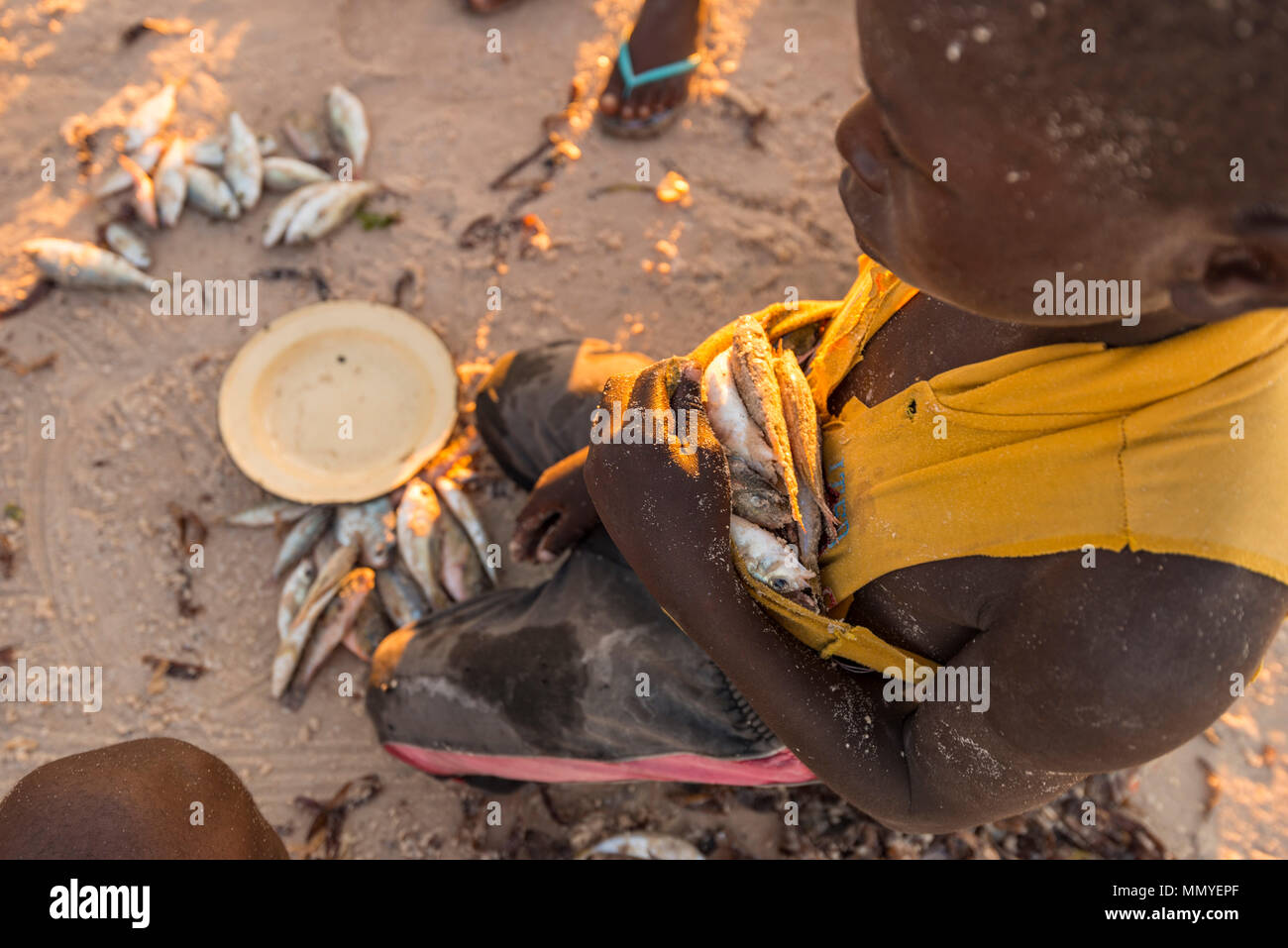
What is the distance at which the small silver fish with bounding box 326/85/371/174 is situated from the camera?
11.0 ft

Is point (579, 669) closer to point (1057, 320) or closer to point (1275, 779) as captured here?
point (1057, 320)

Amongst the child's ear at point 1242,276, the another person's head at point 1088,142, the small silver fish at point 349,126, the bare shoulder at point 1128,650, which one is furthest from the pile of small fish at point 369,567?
the child's ear at point 1242,276

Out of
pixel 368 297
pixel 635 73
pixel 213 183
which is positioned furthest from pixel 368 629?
pixel 635 73

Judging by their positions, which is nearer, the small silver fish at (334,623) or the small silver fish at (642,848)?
the small silver fish at (642,848)

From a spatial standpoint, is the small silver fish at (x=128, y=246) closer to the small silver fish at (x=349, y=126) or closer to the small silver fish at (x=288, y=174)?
the small silver fish at (x=288, y=174)

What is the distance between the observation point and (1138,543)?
1.10 meters

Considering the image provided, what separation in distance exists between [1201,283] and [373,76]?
3.43m

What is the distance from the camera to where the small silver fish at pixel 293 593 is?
2.76m

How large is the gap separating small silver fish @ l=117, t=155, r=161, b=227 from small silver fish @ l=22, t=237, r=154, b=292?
203 mm

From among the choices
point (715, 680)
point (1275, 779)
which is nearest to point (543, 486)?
point (715, 680)

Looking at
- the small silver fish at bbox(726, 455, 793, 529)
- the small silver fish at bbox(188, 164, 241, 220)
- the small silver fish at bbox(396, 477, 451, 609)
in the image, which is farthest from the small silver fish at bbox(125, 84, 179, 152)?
the small silver fish at bbox(726, 455, 793, 529)

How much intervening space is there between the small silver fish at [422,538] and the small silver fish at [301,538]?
0.27 m

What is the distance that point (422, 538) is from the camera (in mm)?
2758
